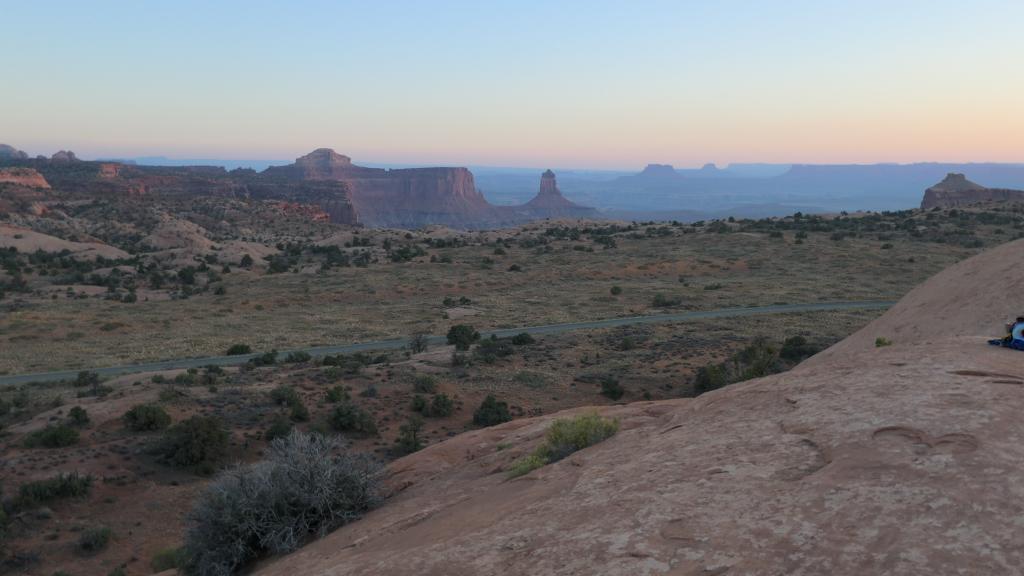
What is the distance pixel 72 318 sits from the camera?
38875mm

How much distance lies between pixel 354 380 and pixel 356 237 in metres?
63.7

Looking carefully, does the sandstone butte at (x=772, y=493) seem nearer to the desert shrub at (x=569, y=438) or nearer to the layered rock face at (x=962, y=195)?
the desert shrub at (x=569, y=438)

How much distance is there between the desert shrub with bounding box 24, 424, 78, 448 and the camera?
1765 cm

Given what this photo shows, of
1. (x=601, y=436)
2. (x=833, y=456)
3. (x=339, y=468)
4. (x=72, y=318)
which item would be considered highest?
(x=833, y=456)

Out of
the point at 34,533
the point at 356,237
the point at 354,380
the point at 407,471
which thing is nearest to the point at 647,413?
the point at 407,471

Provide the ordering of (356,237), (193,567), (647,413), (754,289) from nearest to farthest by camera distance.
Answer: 1. (193,567)
2. (647,413)
3. (754,289)
4. (356,237)

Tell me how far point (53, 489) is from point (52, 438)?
2.75 m

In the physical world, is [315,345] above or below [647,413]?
below

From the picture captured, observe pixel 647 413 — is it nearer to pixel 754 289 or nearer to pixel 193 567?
pixel 193 567

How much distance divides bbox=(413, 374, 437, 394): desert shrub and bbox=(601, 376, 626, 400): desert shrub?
5.93 m

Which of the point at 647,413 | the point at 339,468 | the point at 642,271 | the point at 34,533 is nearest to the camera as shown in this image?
the point at 339,468

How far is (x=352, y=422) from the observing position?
20328mm

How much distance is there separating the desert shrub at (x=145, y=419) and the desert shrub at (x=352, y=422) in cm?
463

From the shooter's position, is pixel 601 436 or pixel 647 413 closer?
pixel 601 436
